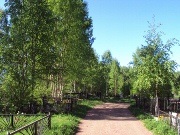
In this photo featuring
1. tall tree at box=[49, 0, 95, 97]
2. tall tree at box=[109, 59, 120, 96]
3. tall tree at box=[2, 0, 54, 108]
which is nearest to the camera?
tall tree at box=[2, 0, 54, 108]

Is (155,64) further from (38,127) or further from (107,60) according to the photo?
(107,60)

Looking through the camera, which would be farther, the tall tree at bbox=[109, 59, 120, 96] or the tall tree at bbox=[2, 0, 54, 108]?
the tall tree at bbox=[109, 59, 120, 96]

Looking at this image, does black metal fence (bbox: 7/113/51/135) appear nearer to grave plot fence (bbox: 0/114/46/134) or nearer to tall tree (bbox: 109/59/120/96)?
grave plot fence (bbox: 0/114/46/134)

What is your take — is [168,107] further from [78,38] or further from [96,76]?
[96,76]

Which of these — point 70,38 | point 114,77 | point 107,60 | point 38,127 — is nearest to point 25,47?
point 70,38

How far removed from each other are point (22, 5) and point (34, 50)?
3.55 metres

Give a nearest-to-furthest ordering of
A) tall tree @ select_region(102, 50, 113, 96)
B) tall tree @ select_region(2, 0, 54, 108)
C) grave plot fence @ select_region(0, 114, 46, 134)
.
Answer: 1. grave plot fence @ select_region(0, 114, 46, 134)
2. tall tree @ select_region(2, 0, 54, 108)
3. tall tree @ select_region(102, 50, 113, 96)

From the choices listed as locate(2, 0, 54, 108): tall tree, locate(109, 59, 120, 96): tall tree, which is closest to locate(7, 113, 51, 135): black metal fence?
locate(2, 0, 54, 108): tall tree

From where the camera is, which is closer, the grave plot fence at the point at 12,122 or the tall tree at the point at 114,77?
the grave plot fence at the point at 12,122

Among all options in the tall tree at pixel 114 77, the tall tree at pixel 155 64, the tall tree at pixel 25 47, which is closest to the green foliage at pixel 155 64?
the tall tree at pixel 155 64

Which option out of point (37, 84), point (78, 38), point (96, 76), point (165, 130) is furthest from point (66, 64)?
point (96, 76)

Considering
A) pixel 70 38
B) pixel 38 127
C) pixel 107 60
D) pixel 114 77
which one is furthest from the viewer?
pixel 107 60

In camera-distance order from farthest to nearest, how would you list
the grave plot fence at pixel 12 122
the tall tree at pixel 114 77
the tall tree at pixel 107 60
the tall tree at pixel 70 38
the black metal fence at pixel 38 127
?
1. the tall tree at pixel 107 60
2. the tall tree at pixel 114 77
3. the tall tree at pixel 70 38
4. the grave plot fence at pixel 12 122
5. the black metal fence at pixel 38 127

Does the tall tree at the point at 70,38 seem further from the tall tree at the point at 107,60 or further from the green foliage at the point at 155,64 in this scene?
the tall tree at the point at 107,60
